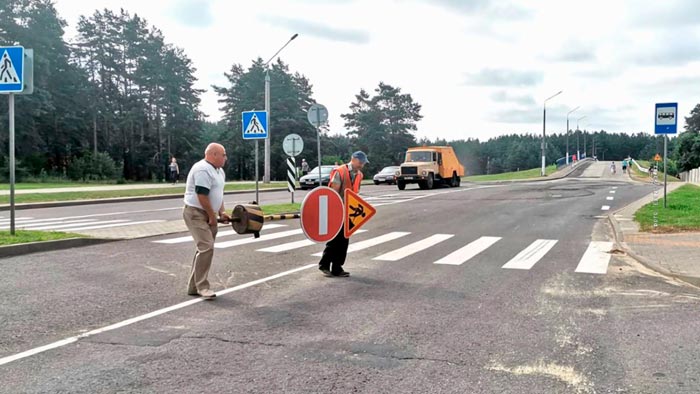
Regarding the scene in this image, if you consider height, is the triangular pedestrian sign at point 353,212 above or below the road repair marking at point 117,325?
above

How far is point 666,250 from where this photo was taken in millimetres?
9727

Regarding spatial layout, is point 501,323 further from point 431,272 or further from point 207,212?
point 207,212

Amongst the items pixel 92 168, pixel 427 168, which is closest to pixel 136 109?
pixel 92 168

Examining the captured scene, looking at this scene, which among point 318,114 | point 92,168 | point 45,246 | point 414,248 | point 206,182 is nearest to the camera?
point 206,182

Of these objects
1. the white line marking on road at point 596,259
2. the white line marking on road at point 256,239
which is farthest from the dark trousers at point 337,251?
the white line marking on road at point 596,259

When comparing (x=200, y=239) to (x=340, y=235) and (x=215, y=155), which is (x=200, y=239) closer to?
(x=215, y=155)

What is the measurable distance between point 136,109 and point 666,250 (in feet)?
194

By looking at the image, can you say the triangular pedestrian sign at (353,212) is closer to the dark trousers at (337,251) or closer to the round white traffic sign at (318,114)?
the dark trousers at (337,251)

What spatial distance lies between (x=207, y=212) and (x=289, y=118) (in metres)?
63.9

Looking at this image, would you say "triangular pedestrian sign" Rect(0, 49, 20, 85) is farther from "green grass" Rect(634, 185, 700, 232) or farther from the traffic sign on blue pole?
the traffic sign on blue pole

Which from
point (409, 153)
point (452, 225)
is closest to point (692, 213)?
point (452, 225)

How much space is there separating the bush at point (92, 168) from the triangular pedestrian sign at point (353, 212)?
1600 inches

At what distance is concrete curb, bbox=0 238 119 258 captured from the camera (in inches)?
354

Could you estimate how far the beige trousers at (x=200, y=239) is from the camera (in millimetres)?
6387
